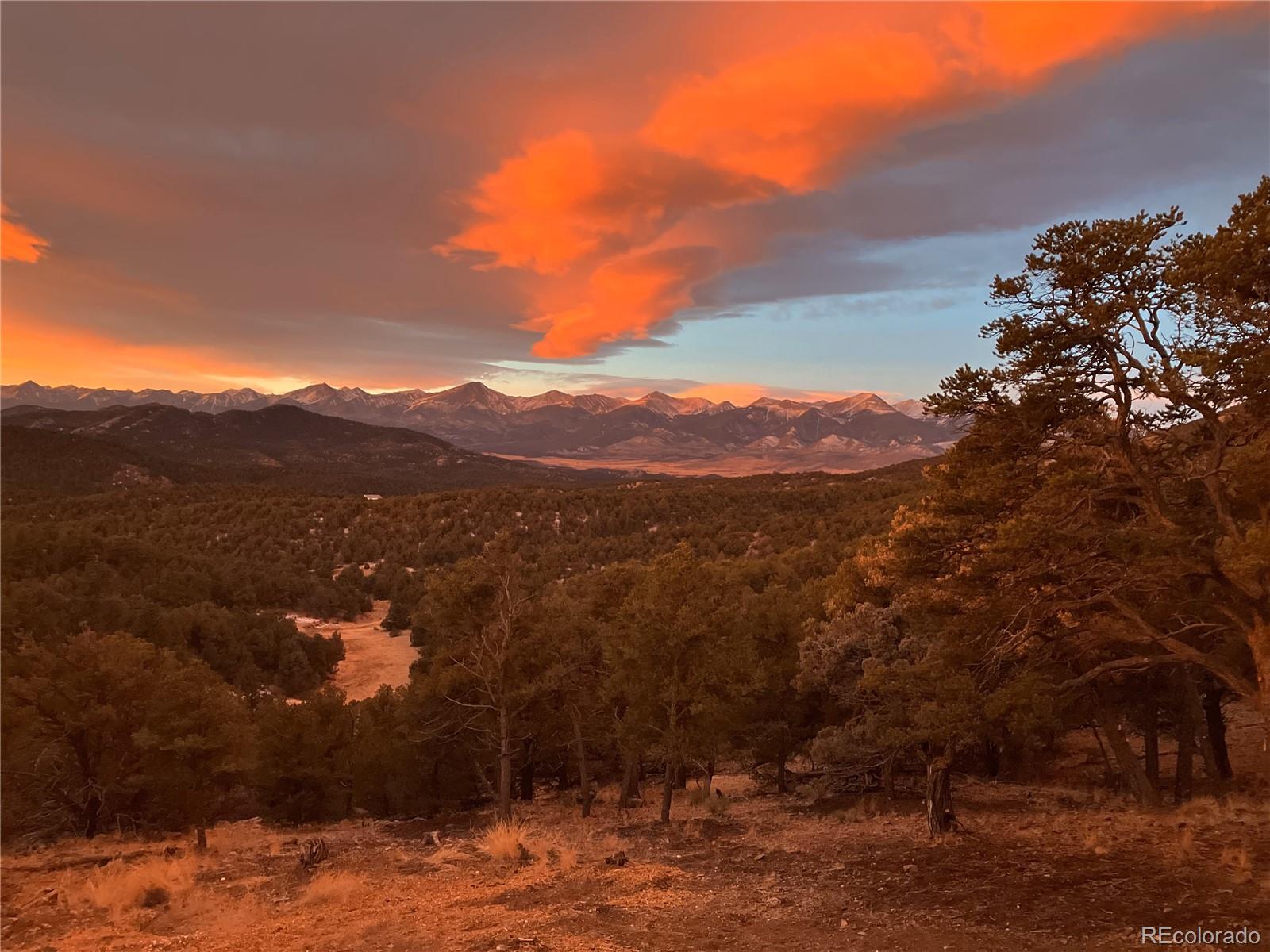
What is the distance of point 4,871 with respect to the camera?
1689 cm

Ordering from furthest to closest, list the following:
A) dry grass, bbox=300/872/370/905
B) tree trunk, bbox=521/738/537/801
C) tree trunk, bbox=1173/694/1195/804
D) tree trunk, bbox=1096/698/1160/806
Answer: tree trunk, bbox=521/738/537/801 → tree trunk, bbox=1173/694/1195/804 → tree trunk, bbox=1096/698/1160/806 → dry grass, bbox=300/872/370/905

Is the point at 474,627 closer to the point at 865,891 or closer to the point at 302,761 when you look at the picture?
the point at 302,761

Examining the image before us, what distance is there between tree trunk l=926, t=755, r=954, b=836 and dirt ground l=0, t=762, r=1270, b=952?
46 cm

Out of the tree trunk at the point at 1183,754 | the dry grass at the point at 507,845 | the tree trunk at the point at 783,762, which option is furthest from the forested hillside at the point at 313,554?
the tree trunk at the point at 1183,754

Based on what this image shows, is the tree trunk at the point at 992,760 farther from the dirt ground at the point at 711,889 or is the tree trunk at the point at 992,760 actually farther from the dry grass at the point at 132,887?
the dry grass at the point at 132,887

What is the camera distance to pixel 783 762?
86.4 feet

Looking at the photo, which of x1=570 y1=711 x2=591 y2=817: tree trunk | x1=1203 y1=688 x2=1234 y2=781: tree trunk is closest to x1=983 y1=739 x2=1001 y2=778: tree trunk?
x1=1203 y1=688 x2=1234 y2=781: tree trunk

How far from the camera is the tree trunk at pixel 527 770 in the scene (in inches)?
1148

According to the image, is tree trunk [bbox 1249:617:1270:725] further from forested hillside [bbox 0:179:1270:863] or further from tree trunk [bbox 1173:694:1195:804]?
tree trunk [bbox 1173:694:1195:804]

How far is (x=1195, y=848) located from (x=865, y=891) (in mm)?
6392

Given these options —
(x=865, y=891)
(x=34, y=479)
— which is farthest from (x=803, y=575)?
(x=34, y=479)

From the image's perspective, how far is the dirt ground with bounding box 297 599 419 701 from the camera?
5606 cm

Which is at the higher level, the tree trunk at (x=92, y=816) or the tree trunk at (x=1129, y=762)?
the tree trunk at (x=1129, y=762)

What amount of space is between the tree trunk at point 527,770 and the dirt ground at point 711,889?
9.35 meters
